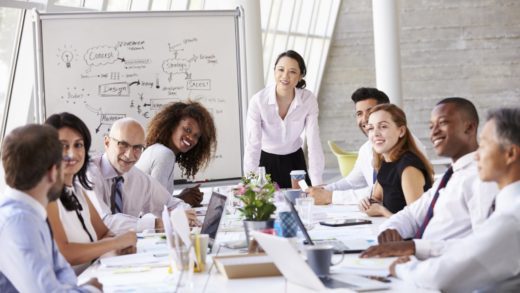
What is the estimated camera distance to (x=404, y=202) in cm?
416

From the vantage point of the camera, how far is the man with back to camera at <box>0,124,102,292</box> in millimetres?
2348

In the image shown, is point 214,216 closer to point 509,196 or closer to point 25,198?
point 25,198

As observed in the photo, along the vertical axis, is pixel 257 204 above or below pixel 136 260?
above

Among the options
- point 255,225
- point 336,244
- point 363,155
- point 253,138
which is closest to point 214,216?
point 255,225

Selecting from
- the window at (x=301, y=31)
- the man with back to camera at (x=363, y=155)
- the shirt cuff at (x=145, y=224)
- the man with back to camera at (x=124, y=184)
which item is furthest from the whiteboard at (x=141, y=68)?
the window at (x=301, y=31)

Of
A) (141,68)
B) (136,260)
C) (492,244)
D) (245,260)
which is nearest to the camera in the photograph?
(492,244)

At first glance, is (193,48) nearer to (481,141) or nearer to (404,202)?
(404,202)

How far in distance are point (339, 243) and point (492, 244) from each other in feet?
3.00

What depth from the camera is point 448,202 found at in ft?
10.1

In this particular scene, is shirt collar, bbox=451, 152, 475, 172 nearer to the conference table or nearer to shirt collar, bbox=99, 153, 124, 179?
the conference table

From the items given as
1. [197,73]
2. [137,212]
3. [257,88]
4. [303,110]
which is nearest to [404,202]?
[137,212]

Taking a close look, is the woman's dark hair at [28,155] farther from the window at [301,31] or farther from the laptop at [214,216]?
the window at [301,31]

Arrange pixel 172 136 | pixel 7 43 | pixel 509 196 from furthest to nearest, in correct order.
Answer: pixel 7 43
pixel 172 136
pixel 509 196

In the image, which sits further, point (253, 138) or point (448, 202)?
point (253, 138)
